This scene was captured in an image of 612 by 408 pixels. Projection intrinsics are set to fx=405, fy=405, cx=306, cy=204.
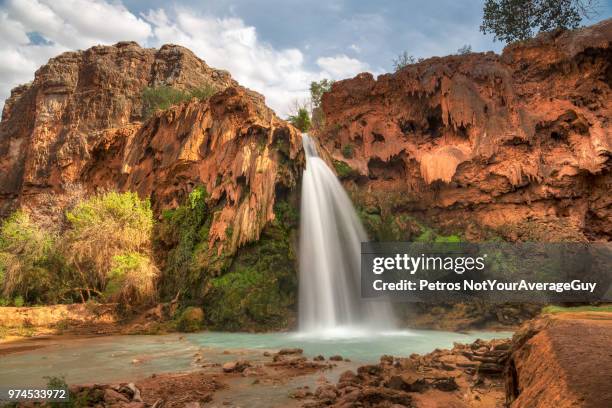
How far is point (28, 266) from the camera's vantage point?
59.7 feet

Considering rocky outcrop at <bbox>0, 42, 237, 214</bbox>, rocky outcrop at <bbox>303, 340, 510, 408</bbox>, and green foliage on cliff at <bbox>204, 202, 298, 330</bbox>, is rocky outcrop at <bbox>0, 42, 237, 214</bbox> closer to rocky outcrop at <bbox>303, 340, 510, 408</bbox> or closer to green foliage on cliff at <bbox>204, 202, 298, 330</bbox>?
green foliage on cliff at <bbox>204, 202, 298, 330</bbox>

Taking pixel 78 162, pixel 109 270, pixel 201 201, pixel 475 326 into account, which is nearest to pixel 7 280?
pixel 109 270

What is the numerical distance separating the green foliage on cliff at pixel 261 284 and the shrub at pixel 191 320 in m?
0.43

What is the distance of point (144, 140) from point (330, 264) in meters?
15.3

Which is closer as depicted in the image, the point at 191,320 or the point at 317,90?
the point at 191,320

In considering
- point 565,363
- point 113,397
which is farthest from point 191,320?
point 565,363

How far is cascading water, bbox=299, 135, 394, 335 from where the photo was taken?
15594mm

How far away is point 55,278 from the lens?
18672 mm

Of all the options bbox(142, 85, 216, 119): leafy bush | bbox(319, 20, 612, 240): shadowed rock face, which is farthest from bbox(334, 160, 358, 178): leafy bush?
bbox(142, 85, 216, 119): leafy bush

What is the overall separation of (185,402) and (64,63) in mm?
52045

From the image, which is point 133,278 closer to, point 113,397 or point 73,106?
point 113,397

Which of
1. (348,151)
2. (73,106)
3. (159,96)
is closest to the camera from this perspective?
(348,151)

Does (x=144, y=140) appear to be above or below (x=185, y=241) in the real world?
above

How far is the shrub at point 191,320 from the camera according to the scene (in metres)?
15.1
